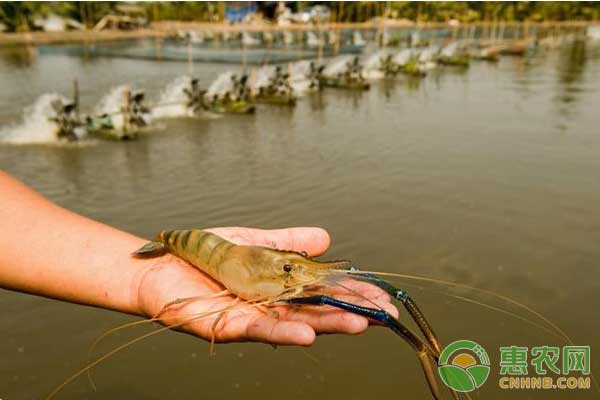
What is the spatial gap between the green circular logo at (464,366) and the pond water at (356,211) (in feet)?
0.53

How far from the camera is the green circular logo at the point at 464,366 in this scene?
13.0ft

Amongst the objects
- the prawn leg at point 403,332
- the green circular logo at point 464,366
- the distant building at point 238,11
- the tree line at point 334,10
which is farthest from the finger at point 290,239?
the distant building at point 238,11

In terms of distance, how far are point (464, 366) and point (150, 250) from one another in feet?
10.1

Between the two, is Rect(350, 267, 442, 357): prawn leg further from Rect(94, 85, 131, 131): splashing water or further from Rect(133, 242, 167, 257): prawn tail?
Rect(94, 85, 131, 131): splashing water

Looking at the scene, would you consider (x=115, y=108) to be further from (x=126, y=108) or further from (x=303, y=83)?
(x=303, y=83)

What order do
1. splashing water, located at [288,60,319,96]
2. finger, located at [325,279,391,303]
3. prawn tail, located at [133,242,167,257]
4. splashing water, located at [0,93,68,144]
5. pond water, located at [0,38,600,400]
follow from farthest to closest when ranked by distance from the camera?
splashing water, located at [288,60,319,96] → splashing water, located at [0,93,68,144] → pond water, located at [0,38,600,400] → prawn tail, located at [133,242,167,257] → finger, located at [325,279,391,303]

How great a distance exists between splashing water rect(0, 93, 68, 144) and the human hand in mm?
13869

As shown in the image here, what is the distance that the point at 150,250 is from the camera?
3.55 m

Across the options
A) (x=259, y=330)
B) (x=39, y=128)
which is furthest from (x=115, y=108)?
(x=259, y=330)

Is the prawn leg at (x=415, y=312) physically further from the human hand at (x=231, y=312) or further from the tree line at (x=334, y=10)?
the tree line at (x=334, y=10)

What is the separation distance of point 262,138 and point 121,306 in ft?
43.8

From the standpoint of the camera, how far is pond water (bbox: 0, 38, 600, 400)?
18.0 ft

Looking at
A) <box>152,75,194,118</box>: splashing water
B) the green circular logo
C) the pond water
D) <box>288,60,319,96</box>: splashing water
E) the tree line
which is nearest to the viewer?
the green circular logo

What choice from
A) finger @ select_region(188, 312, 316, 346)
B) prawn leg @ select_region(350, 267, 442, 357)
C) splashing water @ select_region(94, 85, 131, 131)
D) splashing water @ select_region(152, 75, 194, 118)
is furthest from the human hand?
splashing water @ select_region(152, 75, 194, 118)
